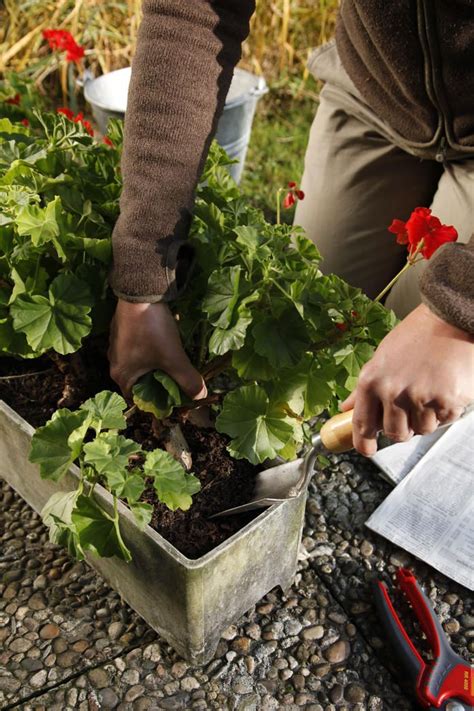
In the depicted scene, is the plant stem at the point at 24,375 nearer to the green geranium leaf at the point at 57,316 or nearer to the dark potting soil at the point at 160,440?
the dark potting soil at the point at 160,440

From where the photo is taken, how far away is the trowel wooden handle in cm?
121

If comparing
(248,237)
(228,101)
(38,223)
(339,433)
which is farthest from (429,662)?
(228,101)

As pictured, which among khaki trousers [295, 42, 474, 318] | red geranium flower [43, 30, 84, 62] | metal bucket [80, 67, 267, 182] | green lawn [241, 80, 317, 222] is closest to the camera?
khaki trousers [295, 42, 474, 318]

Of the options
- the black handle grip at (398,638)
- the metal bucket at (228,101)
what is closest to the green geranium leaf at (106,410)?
the black handle grip at (398,638)

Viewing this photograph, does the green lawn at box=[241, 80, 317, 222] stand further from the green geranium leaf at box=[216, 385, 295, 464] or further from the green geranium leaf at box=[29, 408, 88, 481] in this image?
the green geranium leaf at box=[29, 408, 88, 481]

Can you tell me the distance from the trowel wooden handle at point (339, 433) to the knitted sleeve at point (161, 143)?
1.25ft

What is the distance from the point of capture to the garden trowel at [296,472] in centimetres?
123

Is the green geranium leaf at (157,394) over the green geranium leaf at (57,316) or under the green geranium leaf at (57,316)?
under

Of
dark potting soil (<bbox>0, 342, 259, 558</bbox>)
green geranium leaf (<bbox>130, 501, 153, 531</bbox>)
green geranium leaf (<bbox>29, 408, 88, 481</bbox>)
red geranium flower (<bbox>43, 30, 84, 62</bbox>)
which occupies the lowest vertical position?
dark potting soil (<bbox>0, 342, 259, 558</bbox>)

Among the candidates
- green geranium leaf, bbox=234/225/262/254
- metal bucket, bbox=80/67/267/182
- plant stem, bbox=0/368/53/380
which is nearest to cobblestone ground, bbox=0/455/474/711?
plant stem, bbox=0/368/53/380

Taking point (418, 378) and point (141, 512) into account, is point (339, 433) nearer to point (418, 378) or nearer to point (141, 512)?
point (418, 378)

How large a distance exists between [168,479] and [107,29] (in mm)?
3374

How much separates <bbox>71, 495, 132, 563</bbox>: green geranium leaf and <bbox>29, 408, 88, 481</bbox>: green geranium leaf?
74 mm

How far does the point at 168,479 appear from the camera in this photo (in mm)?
1187
